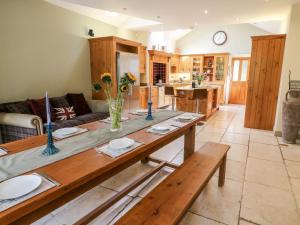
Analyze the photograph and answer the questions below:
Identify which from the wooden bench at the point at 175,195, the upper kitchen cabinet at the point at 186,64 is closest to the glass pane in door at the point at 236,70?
the upper kitchen cabinet at the point at 186,64

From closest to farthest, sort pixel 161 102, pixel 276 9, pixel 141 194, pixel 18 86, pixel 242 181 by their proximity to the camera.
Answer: pixel 141 194, pixel 242 181, pixel 18 86, pixel 276 9, pixel 161 102

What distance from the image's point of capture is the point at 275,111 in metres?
4.43

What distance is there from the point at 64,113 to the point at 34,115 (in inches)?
32.3

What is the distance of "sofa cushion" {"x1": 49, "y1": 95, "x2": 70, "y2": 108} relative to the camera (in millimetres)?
3787

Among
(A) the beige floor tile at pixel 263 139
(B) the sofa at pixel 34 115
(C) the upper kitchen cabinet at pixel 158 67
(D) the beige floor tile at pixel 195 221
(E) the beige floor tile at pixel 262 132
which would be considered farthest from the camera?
(C) the upper kitchen cabinet at pixel 158 67

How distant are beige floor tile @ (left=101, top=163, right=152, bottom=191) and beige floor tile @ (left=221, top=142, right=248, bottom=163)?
1417 millimetres

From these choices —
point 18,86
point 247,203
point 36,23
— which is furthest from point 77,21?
point 247,203

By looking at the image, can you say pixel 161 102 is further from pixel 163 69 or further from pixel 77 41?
pixel 77 41

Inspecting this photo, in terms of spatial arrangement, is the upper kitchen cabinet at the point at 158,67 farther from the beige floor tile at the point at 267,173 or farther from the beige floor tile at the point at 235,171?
the beige floor tile at the point at 267,173

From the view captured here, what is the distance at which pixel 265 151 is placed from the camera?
11.0ft

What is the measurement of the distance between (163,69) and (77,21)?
392cm

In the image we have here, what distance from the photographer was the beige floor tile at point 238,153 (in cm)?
308

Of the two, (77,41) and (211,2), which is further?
(77,41)

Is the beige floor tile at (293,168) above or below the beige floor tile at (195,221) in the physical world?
above
